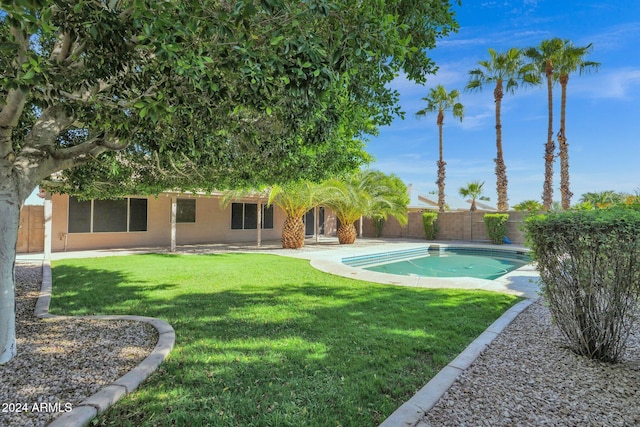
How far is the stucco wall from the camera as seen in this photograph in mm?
14883

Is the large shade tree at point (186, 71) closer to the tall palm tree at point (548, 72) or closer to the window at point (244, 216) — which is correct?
the window at point (244, 216)

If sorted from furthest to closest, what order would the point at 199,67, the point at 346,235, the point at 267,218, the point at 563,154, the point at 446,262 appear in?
the point at 267,218, the point at 563,154, the point at 346,235, the point at 446,262, the point at 199,67

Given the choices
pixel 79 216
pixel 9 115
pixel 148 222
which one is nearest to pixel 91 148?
pixel 9 115

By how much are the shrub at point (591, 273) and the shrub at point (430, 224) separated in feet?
67.9

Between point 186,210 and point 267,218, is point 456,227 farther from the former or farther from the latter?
point 186,210

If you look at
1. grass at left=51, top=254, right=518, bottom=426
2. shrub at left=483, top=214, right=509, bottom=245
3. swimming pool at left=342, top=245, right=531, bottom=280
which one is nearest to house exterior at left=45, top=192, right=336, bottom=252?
grass at left=51, top=254, right=518, bottom=426

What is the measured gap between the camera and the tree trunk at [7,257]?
11.7ft

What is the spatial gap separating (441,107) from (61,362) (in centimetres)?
2869

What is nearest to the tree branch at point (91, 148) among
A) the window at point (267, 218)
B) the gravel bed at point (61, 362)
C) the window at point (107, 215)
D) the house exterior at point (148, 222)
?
the gravel bed at point (61, 362)

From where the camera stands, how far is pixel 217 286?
8070 millimetres

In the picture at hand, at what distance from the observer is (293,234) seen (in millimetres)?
17656

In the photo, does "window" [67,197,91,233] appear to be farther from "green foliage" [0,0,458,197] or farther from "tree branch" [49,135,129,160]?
"tree branch" [49,135,129,160]

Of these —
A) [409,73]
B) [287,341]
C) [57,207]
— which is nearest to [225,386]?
[287,341]

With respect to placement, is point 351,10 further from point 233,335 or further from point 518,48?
point 518,48
